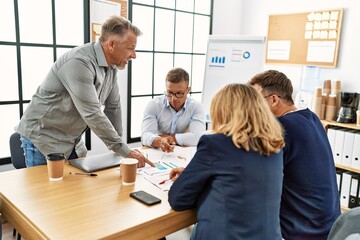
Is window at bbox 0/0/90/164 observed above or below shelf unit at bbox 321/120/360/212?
above

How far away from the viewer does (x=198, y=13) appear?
4344 millimetres

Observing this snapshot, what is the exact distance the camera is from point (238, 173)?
48.1 inches

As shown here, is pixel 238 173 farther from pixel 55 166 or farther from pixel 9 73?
pixel 9 73


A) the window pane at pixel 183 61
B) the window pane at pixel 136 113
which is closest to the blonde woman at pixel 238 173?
the window pane at pixel 136 113

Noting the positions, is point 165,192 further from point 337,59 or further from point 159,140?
point 337,59

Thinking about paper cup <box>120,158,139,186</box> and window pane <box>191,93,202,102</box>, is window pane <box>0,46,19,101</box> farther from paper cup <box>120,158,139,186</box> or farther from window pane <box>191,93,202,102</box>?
window pane <box>191,93,202,102</box>

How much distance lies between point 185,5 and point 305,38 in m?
1.50

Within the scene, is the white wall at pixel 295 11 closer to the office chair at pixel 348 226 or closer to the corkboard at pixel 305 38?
the corkboard at pixel 305 38

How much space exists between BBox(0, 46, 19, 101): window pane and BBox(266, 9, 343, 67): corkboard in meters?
2.95

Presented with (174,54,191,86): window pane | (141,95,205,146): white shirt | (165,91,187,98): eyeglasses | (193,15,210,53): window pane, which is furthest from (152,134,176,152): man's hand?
(193,15,210,53): window pane

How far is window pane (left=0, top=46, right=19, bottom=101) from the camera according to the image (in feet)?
9.34

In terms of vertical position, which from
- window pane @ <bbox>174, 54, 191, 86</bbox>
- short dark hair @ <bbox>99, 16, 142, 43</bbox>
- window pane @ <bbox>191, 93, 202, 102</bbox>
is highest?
short dark hair @ <bbox>99, 16, 142, 43</bbox>

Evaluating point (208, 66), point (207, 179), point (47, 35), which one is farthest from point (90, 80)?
point (208, 66)

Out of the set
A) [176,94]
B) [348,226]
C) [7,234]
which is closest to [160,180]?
[348,226]
